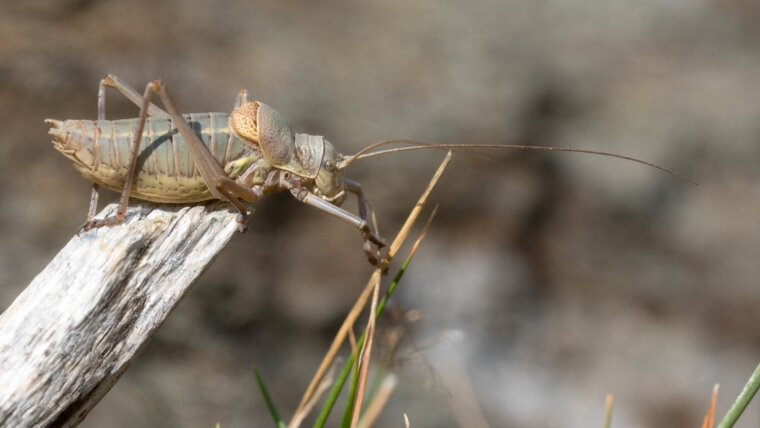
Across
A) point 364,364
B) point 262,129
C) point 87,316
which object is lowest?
point 364,364

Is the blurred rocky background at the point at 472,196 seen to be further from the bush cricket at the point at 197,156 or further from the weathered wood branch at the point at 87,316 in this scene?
the weathered wood branch at the point at 87,316

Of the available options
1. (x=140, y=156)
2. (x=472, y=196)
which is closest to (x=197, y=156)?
(x=140, y=156)

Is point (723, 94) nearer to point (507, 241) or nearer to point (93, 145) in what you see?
point (507, 241)

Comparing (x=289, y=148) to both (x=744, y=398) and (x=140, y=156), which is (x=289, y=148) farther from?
(x=744, y=398)

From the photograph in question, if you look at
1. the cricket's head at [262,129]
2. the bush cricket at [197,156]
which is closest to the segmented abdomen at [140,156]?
the bush cricket at [197,156]

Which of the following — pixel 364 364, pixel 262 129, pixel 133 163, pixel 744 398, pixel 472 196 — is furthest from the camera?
pixel 472 196

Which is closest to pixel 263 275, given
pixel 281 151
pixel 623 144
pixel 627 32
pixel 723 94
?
pixel 281 151
